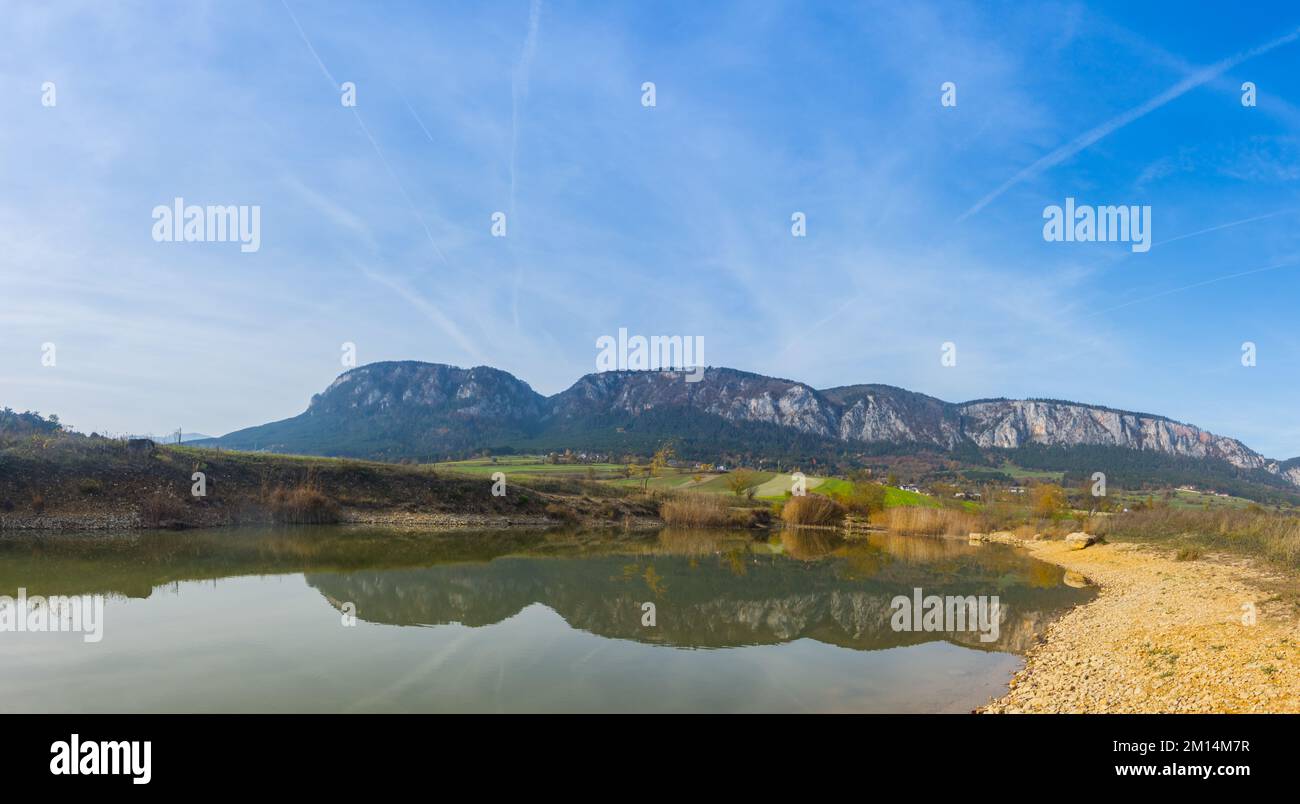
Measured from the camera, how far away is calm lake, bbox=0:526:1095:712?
1116 cm

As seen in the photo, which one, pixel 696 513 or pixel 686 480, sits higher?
pixel 686 480

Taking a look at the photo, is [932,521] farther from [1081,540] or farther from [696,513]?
[696,513]

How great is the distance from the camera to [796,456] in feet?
504

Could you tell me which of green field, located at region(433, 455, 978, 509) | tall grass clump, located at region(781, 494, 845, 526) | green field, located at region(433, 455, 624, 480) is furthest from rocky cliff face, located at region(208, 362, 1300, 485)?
tall grass clump, located at region(781, 494, 845, 526)

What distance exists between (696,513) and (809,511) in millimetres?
13770

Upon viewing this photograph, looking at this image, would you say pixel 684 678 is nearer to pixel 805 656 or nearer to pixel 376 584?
pixel 805 656

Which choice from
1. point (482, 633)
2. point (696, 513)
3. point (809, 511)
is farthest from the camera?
point (809, 511)

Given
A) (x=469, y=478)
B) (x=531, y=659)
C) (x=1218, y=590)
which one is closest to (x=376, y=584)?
(x=531, y=659)

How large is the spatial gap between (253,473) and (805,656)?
4518 centimetres

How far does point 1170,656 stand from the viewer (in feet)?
43.2

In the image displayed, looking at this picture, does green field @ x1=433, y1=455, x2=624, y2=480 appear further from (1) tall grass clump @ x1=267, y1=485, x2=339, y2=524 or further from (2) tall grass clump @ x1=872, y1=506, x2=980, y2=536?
(2) tall grass clump @ x1=872, y1=506, x2=980, y2=536

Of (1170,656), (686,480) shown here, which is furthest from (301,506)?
(686,480)

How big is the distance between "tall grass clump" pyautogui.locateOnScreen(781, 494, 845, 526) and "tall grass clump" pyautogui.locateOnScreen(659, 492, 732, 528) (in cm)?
815

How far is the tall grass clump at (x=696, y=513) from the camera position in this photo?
212 feet
